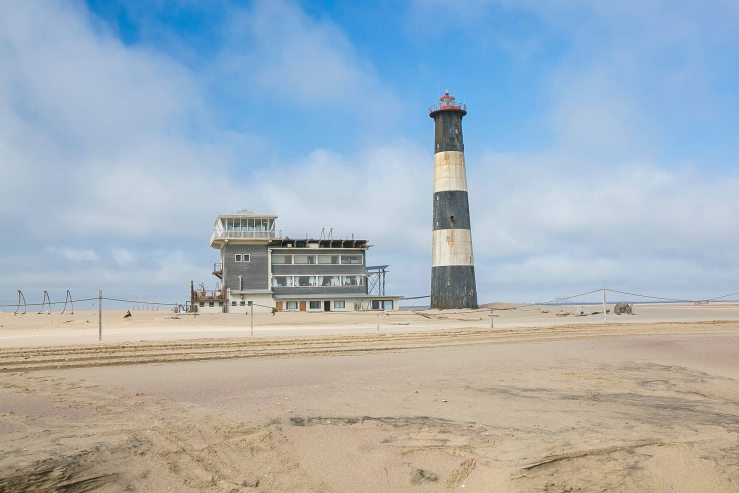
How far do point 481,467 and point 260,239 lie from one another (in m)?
47.1

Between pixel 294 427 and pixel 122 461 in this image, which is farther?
pixel 294 427

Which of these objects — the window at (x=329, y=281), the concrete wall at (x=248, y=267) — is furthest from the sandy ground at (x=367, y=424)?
the window at (x=329, y=281)

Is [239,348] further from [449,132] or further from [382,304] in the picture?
[382,304]

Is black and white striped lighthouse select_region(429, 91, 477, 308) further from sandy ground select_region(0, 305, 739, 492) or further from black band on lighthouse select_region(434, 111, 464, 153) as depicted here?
sandy ground select_region(0, 305, 739, 492)

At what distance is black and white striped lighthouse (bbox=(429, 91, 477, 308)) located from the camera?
4425 cm

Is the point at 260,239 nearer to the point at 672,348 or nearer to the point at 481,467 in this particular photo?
the point at 672,348

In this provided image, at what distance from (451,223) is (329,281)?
1506 centimetres

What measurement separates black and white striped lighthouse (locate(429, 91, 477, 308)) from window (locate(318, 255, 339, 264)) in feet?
40.5

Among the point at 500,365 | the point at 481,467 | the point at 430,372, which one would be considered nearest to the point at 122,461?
the point at 481,467

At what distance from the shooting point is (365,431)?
23.0 ft

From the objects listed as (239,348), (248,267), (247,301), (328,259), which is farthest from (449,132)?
(239,348)

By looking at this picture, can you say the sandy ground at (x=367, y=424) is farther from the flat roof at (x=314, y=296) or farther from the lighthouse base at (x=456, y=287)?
the flat roof at (x=314, y=296)

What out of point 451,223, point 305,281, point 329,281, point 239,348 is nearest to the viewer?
point 239,348

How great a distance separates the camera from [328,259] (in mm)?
54250
